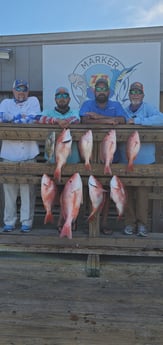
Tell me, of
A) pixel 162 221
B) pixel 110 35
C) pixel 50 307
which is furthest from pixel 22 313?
pixel 110 35

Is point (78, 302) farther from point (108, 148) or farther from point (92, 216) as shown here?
point (108, 148)

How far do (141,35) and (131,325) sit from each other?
375 centimetres

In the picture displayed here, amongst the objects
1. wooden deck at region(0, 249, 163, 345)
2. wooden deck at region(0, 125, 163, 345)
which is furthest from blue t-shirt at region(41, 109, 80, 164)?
wooden deck at region(0, 249, 163, 345)

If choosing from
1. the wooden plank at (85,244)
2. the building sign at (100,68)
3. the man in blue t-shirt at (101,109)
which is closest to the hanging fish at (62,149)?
the man in blue t-shirt at (101,109)

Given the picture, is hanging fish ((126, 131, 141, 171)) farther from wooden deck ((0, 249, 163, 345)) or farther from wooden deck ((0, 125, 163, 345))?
wooden deck ((0, 249, 163, 345))

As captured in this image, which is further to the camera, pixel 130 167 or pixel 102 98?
pixel 102 98

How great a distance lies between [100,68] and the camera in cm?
502

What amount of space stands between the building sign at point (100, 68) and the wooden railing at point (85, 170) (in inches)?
55.9

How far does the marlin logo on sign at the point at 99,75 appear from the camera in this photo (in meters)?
4.99

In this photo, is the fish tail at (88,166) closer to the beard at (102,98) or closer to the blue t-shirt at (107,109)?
the blue t-shirt at (107,109)

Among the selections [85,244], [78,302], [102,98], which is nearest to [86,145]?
[102,98]

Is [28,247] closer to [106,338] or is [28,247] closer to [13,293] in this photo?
[13,293]

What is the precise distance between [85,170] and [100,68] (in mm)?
1944

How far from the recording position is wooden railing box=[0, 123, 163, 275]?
3623 mm
